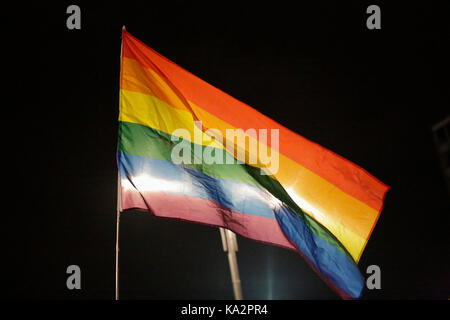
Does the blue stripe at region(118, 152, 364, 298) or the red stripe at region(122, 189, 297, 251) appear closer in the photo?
the red stripe at region(122, 189, 297, 251)

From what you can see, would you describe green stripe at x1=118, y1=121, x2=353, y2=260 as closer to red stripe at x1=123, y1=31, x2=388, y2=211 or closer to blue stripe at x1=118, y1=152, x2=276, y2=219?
blue stripe at x1=118, y1=152, x2=276, y2=219

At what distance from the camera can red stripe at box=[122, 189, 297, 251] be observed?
18.3 ft

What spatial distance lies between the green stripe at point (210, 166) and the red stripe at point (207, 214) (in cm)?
36

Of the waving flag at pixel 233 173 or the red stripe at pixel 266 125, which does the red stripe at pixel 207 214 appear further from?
the red stripe at pixel 266 125

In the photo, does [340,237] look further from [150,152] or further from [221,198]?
[150,152]

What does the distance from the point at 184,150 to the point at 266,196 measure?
1.16m

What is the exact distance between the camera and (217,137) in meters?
6.26

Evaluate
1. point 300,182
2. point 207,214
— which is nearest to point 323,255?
point 300,182

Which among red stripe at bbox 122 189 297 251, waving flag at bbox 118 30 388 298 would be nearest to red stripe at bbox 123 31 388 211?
waving flag at bbox 118 30 388 298

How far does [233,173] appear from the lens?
6082mm

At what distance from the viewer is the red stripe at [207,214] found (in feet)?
18.3

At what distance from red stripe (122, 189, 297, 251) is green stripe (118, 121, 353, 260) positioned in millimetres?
363

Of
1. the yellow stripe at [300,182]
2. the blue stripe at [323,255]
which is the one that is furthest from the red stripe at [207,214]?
the yellow stripe at [300,182]

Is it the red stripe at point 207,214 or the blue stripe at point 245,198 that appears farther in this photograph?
the blue stripe at point 245,198
